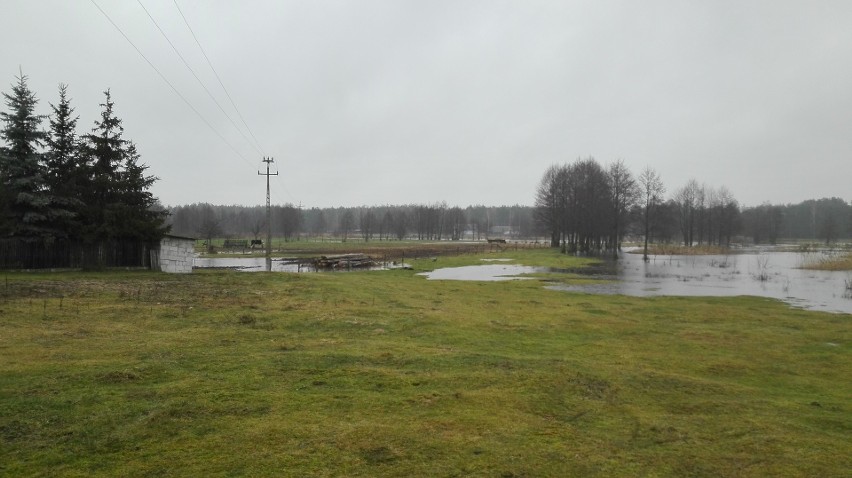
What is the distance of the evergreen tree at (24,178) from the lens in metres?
24.8

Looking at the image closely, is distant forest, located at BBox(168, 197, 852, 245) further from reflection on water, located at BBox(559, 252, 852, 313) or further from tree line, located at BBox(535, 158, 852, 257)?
reflection on water, located at BBox(559, 252, 852, 313)

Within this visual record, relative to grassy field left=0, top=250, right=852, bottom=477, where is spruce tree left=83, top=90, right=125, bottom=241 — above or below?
above

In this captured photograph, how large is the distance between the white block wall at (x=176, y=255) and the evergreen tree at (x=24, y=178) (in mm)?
5145

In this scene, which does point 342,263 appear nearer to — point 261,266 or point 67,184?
point 261,266

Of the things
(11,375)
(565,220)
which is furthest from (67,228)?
(565,220)

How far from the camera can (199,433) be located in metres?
5.55

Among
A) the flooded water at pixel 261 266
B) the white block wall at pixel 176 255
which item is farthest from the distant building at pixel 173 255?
the flooded water at pixel 261 266

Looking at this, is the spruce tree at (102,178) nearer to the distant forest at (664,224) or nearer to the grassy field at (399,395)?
the grassy field at (399,395)

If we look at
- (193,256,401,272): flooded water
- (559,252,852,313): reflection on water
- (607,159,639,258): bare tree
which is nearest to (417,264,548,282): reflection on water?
(193,256,401,272): flooded water

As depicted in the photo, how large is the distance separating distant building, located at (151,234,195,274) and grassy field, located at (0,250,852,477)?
1306cm

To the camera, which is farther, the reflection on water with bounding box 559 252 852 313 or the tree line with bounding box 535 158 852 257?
the tree line with bounding box 535 158 852 257

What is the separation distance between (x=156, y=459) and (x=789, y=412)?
8692 mm

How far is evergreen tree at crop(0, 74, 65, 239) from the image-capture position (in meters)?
24.8

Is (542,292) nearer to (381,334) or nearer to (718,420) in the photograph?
(381,334)
